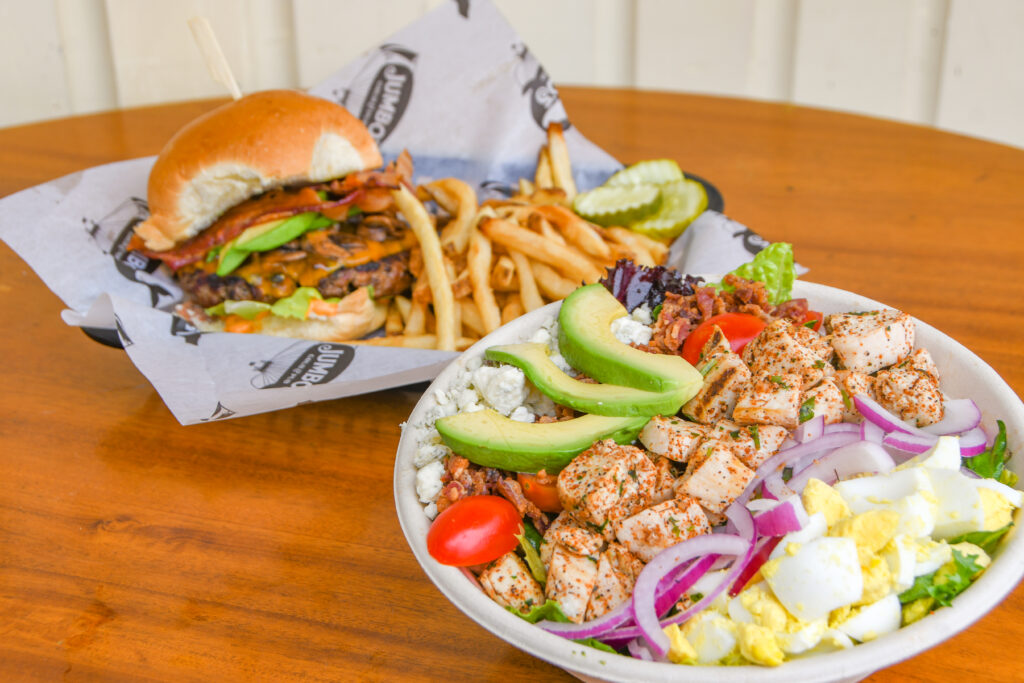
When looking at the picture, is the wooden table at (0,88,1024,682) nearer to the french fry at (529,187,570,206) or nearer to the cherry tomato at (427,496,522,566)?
the cherry tomato at (427,496,522,566)

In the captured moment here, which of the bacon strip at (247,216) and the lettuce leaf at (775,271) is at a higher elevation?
the lettuce leaf at (775,271)

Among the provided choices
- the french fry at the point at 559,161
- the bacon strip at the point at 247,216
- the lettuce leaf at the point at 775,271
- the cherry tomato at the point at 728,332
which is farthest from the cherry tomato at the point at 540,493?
the french fry at the point at 559,161

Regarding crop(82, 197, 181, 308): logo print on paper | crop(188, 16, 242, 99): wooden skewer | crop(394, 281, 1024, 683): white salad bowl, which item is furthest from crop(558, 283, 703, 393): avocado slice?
crop(188, 16, 242, 99): wooden skewer

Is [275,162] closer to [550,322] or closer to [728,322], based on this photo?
[550,322]

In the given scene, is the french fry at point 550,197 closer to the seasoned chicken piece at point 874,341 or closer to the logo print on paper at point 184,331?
the logo print on paper at point 184,331

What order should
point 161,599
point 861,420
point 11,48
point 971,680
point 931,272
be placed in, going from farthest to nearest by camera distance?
1. point 11,48
2. point 931,272
3. point 161,599
4. point 861,420
5. point 971,680

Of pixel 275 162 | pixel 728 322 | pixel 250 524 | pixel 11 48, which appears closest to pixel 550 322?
pixel 728 322
